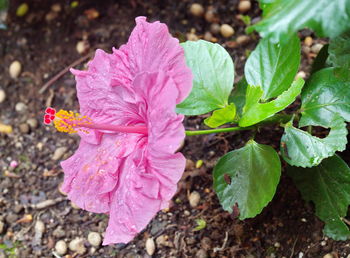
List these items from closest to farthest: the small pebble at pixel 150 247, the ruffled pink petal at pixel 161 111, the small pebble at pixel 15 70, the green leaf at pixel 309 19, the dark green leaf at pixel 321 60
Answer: the green leaf at pixel 309 19 → the ruffled pink petal at pixel 161 111 → the dark green leaf at pixel 321 60 → the small pebble at pixel 150 247 → the small pebble at pixel 15 70

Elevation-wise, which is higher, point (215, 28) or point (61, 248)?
point (215, 28)

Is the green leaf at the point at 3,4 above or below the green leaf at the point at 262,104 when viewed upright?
below

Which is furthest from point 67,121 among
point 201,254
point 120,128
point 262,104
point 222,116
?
point 201,254

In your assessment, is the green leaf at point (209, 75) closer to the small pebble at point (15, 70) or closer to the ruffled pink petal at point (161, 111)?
the ruffled pink petal at point (161, 111)

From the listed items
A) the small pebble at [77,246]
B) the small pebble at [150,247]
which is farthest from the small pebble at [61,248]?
the small pebble at [150,247]

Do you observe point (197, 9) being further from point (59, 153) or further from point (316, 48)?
point (59, 153)

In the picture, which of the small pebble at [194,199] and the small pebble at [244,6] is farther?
the small pebble at [244,6]
